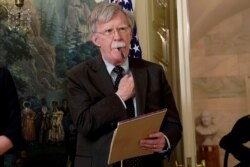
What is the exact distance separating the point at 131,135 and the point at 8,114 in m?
0.59

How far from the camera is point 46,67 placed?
2443mm

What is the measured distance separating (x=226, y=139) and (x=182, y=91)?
267 cm

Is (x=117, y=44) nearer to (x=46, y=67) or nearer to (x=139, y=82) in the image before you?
(x=139, y=82)

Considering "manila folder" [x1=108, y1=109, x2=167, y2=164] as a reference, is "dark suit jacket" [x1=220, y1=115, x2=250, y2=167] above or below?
below

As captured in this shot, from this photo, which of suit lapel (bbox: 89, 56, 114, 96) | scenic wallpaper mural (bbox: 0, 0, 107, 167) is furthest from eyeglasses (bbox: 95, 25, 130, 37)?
scenic wallpaper mural (bbox: 0, 0, 107, 167)

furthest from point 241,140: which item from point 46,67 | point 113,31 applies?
point 113,31

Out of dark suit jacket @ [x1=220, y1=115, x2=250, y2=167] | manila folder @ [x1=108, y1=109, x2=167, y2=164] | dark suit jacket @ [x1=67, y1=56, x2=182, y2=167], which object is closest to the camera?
manila folder @ [x1=108, y1=109, x2=167, y2=164]

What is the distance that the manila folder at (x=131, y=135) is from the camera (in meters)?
1.45

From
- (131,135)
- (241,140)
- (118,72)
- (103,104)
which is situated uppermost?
(118,72)

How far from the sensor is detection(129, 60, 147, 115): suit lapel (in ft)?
5.61

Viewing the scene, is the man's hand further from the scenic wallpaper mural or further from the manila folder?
the scenic wallpaper mural

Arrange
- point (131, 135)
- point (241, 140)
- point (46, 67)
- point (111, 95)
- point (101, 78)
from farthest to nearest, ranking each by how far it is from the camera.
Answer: point (241, 140) → point (46, 67) → point (101, 78) → point (111, 95) → point (131, 135)

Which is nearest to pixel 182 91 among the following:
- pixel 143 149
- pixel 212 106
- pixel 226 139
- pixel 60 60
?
pixel 60 60

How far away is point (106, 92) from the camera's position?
1.71m
